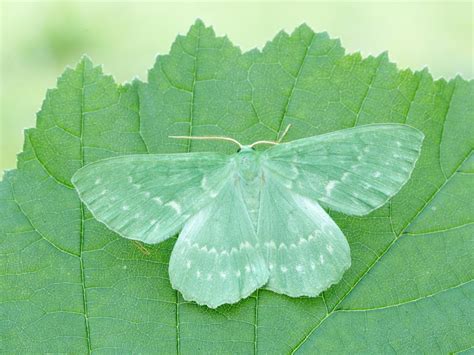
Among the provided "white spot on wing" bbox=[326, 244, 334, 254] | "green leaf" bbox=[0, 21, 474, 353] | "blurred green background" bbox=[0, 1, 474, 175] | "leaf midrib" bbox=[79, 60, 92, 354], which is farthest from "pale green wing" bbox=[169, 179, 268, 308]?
"blurred green background" bbox=[0, 1, 474, 175]

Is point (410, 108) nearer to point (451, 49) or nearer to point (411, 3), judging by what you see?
point (451, 49)

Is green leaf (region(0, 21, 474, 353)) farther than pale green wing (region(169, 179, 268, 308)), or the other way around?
green leaf (region(0, 21, 474, 353))

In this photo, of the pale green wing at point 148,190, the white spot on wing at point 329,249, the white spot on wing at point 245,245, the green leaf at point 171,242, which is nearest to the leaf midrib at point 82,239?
the green leaf at point 171,242

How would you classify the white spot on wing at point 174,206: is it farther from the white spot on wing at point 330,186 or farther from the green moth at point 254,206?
the white spot on wing at point 330,186

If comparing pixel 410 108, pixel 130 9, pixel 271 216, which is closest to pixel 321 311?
pixel 271 216

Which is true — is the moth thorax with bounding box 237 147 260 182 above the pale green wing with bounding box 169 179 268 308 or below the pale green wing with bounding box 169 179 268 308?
above

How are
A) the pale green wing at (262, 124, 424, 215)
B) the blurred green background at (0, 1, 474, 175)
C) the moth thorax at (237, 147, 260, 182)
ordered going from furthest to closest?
the blurred green background at (0, 1, 474, 175) < the moth thorax at (237, 147, 260, 182) < the pale green wing at (262, 124, 424, 215)

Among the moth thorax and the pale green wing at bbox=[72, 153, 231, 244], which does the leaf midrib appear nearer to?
the pale green wing at bbox=[72, 153, 231, 244]

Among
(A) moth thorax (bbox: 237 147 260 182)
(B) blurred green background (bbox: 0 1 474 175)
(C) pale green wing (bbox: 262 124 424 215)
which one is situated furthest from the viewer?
(B) blurred green background (bbox: 0 1 474 175)
